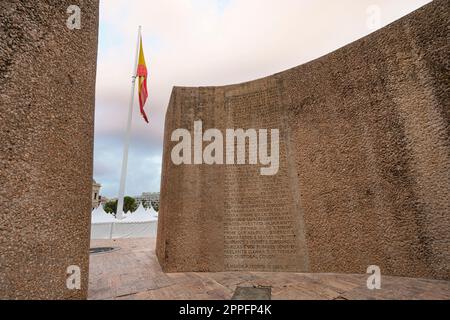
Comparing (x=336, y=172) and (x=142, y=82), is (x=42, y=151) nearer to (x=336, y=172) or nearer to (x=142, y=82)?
(x=336, y=172)

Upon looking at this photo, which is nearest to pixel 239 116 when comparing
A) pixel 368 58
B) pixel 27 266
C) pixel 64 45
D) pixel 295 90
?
pixel 295 90

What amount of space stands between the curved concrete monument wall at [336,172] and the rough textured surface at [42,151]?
3.28m

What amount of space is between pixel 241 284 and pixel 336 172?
280 cm

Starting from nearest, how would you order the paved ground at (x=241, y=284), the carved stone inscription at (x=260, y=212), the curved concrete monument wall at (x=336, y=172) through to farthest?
the paved ground at (x=241, y=284)
the curved concrete monument wall at (x=336, y=172)
the carved stone inscription at (x=260, y=212)

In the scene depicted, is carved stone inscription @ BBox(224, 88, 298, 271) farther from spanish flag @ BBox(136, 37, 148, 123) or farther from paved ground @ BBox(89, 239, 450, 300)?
spanish flag @ BBox(136, 37, 148, 123)

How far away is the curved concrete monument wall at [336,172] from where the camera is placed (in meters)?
3.97

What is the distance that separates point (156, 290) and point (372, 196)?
4084mm

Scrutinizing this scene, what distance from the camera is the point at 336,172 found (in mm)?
4840

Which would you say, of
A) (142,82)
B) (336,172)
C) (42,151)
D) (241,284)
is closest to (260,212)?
(241,284)

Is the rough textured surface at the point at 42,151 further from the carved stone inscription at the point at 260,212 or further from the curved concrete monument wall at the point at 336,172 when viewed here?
the carved stone inscription at the point at 260,212

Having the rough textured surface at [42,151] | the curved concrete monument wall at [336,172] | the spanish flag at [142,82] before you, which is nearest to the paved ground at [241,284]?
the curved concrete monument wall at [336,172]

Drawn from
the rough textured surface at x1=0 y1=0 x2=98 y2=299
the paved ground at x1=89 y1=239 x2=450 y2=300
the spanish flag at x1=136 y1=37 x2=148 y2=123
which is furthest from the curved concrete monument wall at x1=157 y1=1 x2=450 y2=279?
the spanish flag at x1=136 y1=37 x2=148 y2=123
